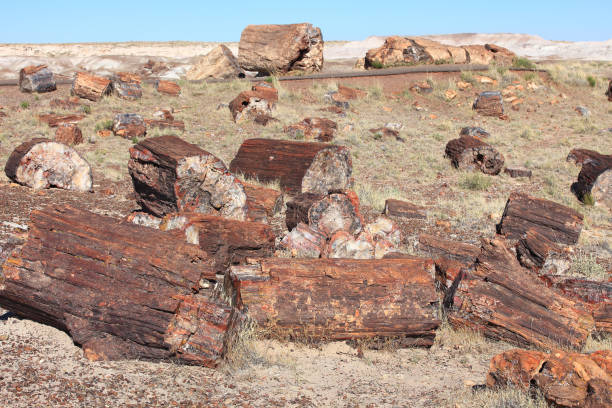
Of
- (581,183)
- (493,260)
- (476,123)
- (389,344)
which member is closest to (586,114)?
(476,123)

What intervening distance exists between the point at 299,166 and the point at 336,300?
537 centimetres

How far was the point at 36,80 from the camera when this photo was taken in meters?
17.3

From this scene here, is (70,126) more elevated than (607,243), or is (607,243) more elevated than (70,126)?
(70,126)

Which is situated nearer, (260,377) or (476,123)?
(260,377)

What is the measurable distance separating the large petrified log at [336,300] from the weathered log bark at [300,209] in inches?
112

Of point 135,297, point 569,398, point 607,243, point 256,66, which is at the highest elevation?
point 256,66

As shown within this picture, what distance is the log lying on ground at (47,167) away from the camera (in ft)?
30.3

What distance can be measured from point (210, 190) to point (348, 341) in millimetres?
3683

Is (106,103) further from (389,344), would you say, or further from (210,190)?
(389,344)

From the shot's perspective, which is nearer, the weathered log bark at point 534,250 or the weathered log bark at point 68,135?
the weathered log bark at point 534,250

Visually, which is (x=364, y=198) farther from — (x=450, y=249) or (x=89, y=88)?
A: (x=89, y=88)

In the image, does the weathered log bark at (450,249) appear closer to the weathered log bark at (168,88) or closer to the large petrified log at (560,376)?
the large petrified log at (560,376)

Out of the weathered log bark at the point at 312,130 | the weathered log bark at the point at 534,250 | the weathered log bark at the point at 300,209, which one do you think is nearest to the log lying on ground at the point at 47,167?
the weathered log bark at the point at 300,209

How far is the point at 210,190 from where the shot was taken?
8.08 meters
